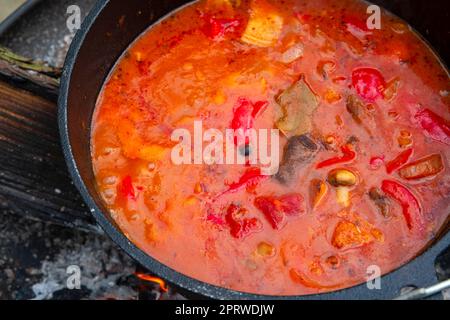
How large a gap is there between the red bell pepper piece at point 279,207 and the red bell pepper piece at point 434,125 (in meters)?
0.57

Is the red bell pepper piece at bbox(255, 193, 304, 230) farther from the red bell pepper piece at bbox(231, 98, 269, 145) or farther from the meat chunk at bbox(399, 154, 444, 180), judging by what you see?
the meat chunk at bbox(399, 154, 444, 180)

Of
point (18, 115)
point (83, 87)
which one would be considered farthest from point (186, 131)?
point (18, 115)

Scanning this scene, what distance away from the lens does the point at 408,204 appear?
2541mm

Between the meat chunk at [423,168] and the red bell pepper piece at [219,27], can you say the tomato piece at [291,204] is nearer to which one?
the meat chunk at [423,168]

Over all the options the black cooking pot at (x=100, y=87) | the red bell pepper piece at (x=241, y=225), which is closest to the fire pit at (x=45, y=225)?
the black cooking pot at (x=100, y=87)

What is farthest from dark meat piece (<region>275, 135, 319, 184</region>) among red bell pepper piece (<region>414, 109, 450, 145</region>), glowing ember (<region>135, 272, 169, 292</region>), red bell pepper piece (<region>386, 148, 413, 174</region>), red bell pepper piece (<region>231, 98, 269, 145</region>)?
glowing ember (<region>135, 272, 169, 292</region>)

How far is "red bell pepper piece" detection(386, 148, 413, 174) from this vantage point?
2.58 meters

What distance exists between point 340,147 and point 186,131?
582 millimetres

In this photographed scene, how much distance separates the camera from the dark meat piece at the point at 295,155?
256cm

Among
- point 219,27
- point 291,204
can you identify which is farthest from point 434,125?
point 219,27

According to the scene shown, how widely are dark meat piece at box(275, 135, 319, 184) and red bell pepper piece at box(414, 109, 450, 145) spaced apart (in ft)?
1.41

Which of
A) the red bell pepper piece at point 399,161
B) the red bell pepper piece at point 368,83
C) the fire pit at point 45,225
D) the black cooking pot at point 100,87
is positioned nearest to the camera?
the black cooking pot at point 100,87

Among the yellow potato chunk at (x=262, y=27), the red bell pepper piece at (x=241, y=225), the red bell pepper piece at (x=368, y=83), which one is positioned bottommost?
the red bell pepper piece at (x=241, y=225)
